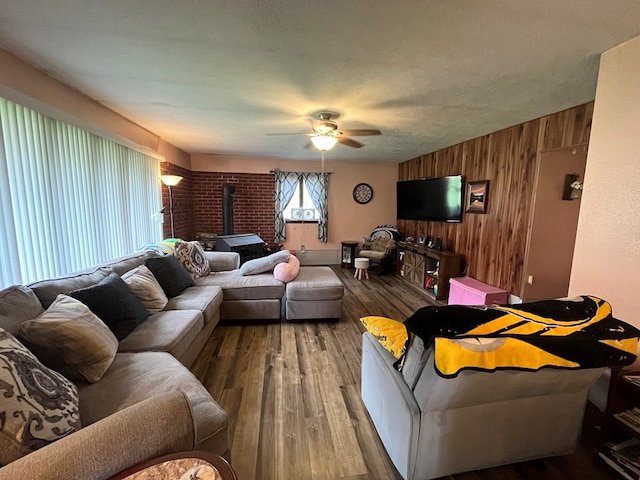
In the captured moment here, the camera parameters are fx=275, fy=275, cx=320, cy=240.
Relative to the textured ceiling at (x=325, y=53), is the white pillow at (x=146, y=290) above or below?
below

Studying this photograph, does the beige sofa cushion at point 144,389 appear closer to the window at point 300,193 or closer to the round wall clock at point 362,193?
the window at point 300,193

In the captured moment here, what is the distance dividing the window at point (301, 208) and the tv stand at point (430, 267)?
204cm

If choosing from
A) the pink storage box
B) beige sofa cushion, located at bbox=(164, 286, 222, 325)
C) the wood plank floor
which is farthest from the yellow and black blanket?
the pink storage box

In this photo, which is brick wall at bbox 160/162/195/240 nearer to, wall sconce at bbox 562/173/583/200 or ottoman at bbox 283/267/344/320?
ottoman at bbox 283/267/344/320

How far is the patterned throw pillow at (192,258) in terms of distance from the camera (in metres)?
3.25

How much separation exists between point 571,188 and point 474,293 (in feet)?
5.11

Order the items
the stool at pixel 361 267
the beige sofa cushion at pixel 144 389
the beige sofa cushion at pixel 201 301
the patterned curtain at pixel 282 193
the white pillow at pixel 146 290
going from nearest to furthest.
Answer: the beige sofa cushion at pixel 144 389
the white pillow at pixel 146 290
the beige sofa cushion at pixel 201 301
the stool at pixel 361 267
the patterned curtain at pixel 282 193

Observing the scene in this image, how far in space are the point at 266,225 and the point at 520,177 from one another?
4.38m

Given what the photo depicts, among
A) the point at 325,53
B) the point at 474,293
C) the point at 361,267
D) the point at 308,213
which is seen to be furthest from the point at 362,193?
the point at 325,53

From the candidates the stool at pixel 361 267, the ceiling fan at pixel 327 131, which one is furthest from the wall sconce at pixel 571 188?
the stool at pixel 361 267

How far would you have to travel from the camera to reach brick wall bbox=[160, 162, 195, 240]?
430 centimetres

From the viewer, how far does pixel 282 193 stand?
581cm

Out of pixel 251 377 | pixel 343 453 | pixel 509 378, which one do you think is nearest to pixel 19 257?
pixel 251 377

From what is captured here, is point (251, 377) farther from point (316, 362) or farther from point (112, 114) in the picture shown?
point (112, 114)
